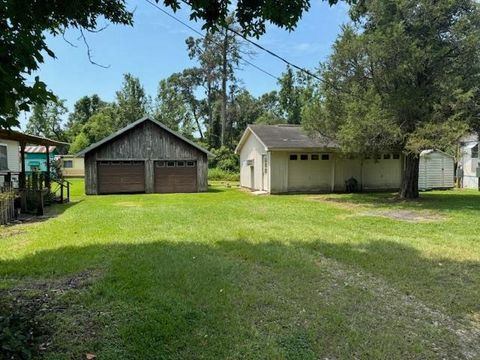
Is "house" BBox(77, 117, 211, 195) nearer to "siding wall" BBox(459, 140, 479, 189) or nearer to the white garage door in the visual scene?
the white garage door

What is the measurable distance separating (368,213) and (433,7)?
792cm

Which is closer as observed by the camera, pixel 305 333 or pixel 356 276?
pixel 305 333

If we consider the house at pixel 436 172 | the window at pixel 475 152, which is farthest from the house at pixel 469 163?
the house at pixel 436 172

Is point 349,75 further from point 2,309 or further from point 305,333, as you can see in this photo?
point 2,309

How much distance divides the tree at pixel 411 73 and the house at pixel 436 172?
7956 mm

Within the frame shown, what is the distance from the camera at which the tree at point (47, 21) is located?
276cm

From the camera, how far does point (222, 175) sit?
110ft

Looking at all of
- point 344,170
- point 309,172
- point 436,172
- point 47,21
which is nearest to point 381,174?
point 344,170

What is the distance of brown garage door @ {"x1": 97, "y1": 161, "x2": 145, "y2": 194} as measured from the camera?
2133 centimetres

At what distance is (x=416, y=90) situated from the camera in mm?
13953

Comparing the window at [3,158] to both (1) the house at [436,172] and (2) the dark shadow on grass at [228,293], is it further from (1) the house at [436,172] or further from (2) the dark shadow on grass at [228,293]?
(1) the house at [436,172]

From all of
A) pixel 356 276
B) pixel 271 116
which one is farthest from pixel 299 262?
pixel 271 116

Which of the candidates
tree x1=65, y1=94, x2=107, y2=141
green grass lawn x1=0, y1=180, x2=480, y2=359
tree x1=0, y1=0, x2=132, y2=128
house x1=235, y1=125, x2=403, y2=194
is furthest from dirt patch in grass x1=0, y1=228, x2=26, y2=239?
tree x1=65, y1=94, x2=107, y2=141

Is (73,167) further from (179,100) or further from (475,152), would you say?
(475,152)
